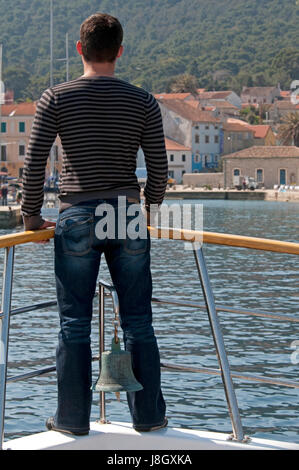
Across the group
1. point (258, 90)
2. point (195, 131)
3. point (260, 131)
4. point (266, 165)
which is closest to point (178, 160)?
point (195, 131)

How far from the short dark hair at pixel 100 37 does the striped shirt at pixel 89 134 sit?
0.10 metres

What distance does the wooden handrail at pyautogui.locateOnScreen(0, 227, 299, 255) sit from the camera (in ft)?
12.1

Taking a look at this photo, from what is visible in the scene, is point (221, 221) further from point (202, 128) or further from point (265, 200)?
point (202, 128)

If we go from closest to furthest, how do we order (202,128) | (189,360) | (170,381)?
1. (170,381)
2. (189,360)
3. (202,128)

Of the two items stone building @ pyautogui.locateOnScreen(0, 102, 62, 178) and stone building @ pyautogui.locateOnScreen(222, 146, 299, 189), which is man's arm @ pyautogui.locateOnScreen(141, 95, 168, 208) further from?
stone building @ pyautogui.locateOnScreen(222, 146, 299, 189)

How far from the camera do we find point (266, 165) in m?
93.6

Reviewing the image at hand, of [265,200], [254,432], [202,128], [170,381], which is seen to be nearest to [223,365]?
[254,432]

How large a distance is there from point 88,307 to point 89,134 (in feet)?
2.26

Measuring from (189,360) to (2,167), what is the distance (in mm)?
80700

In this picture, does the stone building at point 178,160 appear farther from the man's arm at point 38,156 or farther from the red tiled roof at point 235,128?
the man's arm at point 38,156

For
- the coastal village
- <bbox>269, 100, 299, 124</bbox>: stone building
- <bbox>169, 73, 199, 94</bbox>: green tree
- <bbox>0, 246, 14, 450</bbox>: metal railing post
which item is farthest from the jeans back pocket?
<bbox>269, 100, 299, 124</bbox>: stone building

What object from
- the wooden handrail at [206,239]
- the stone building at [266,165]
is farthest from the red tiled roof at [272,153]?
the wooden handrail at [206,239]

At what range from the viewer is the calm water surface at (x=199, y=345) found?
378 inches

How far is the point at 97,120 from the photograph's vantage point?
3.83 meters
